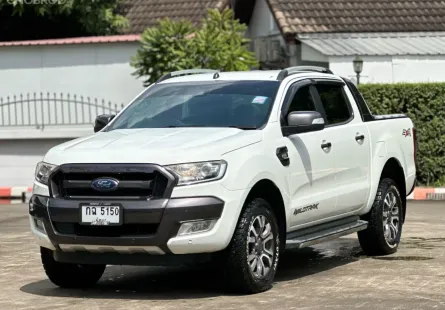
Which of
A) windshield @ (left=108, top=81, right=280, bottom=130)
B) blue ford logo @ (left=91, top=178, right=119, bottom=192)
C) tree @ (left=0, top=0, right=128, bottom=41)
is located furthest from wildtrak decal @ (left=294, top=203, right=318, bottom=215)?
tree @ (left=0, top=0, right=128, bottom=41)

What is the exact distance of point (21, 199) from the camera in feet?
70.6

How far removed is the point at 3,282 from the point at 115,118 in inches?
66.9

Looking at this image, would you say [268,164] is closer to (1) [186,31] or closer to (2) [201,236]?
(2) [201,236]

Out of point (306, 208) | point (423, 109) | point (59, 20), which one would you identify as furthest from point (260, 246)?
point (59, 20)

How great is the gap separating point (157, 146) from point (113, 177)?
42 centimetres

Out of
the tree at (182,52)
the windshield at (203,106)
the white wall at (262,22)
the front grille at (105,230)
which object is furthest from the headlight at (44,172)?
the white wall at (262,22)

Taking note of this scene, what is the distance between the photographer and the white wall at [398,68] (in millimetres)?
27250

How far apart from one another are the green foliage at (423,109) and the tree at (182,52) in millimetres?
4422

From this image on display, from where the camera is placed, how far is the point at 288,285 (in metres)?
9.69

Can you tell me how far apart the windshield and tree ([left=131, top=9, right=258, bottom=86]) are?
13743 millimetres

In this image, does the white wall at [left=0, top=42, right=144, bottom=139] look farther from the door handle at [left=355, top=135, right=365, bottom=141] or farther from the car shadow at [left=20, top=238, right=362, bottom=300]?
the door handle at [left=355, top=135, right=365, bottom=141]

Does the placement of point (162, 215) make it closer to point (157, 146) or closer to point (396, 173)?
point (157, 146)

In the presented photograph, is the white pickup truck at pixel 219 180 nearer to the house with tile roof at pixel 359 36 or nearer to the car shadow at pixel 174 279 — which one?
the car shadow at pixel 174 279

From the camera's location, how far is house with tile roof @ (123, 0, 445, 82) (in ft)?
90.4
